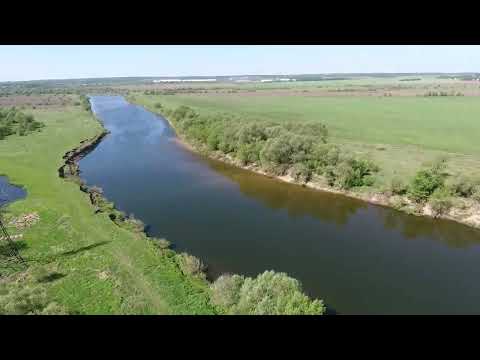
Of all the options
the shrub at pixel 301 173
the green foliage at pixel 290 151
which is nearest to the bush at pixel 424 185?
the green foliage at pixel 290 151

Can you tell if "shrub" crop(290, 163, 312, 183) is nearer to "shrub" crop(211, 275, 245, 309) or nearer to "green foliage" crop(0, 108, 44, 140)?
"shrub" crop(211, 275, 245, 309)

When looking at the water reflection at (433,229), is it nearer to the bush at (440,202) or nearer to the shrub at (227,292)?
the bush at (440,202)

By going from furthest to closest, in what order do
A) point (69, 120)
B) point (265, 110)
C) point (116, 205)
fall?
1. point (265, 110)
2. point (69, 120)
3. point (116, 205)

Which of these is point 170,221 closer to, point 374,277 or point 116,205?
point 116,205

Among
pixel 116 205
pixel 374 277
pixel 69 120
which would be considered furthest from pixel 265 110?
pixel 374 277

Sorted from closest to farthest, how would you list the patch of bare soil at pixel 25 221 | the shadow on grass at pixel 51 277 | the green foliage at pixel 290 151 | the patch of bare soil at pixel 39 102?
the shadow on grass at pixel 51 277 → the patch of bare soil at pixel 25 221 → the green foliage at pixel 290 151 → the patch of bare soil at pixel 39 102
